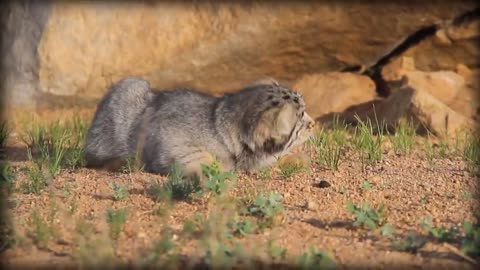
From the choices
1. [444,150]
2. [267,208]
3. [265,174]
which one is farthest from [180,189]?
[444,150]

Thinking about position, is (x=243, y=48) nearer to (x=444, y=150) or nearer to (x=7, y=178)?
(x=444, y=150)

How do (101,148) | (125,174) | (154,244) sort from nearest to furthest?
(154,244) → (125,174) → (101,148)

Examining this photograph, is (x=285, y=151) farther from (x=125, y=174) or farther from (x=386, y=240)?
(x=386, y=240)

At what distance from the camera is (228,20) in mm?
9711

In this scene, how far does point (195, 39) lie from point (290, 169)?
12.0 feet

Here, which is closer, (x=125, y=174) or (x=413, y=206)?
(x=413, y=206)

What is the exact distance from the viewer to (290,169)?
21.6 feet

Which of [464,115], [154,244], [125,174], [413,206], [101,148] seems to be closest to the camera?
[154,244]

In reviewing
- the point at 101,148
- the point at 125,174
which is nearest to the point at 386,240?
the point at 125,174

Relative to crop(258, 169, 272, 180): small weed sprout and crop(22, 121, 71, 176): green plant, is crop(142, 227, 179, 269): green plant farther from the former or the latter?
crop(22, 121, 71, 176): green plant

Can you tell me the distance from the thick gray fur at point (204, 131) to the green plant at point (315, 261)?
7.37 ft

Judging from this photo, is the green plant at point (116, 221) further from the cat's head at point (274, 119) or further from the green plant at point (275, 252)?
the cat's head at point (274, 119)

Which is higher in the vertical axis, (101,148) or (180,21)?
(180,21)

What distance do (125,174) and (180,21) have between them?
3.48 m
